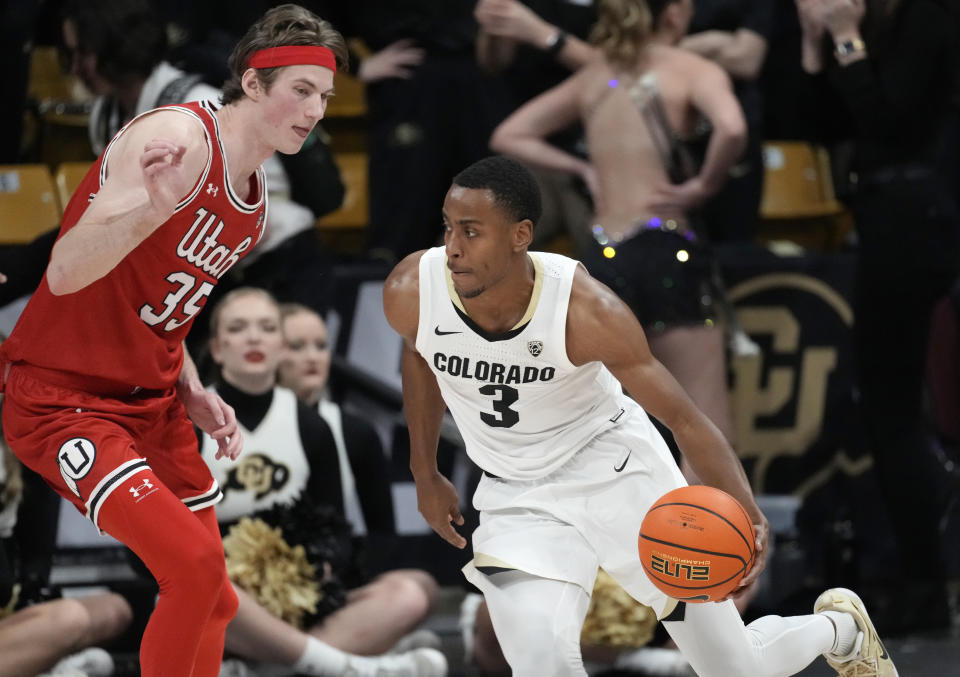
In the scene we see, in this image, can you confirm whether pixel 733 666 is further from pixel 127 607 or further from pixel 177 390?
pixel 127 607

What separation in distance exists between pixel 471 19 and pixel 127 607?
3310 millimetres

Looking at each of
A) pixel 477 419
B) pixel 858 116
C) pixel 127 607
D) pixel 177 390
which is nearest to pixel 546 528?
pixel 477 419

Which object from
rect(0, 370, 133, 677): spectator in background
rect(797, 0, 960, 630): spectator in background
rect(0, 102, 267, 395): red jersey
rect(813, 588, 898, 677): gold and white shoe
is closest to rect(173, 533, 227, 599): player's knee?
rect(0, 102, 267, 395): red jersey

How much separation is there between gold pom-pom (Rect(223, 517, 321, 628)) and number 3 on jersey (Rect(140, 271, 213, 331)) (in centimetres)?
145

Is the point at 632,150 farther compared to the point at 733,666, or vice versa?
the point at 632,150

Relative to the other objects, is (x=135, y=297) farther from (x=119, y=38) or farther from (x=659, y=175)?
(x=659, y=175)

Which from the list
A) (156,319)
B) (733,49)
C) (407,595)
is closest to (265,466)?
(407,595)

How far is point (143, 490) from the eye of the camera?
3.57 m

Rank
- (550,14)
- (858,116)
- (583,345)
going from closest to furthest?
(583,345) → (858,116) → (550,14)

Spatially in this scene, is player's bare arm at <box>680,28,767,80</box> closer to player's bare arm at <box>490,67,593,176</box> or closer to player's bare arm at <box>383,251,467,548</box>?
player's bare arm at <box>490,67,593,176</box>

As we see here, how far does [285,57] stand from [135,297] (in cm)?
74

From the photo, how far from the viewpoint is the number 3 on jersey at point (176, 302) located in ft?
12.4

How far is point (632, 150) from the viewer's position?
229 inches

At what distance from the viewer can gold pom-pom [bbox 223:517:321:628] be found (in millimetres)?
5094
